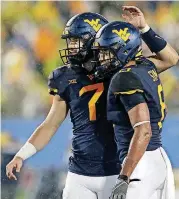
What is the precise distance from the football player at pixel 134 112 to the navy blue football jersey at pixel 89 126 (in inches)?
5.0

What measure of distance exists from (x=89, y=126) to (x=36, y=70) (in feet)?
5.99

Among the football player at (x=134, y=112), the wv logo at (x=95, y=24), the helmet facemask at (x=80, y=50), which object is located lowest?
the football player at (x=134, y=112)

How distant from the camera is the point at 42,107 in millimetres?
4699

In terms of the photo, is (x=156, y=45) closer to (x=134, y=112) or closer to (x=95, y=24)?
(x=95, y=24)

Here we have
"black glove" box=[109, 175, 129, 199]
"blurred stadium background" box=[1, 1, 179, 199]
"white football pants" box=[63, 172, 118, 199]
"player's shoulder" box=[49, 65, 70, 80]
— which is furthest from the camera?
"blurred stadium background" box=[1, 1, 179, 199]

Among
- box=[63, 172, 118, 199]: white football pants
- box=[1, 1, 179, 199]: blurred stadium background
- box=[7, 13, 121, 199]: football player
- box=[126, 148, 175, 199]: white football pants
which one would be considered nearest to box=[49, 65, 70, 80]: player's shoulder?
box=[7, 13, 121, 199]: football player

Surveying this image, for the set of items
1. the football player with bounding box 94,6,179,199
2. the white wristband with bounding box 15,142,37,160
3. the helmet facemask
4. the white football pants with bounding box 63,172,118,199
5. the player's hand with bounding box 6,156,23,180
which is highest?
the helmet facemask

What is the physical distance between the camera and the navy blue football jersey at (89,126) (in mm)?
2955

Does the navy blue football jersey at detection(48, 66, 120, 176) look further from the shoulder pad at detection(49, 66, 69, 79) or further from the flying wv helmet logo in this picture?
the flying wv helmet logo

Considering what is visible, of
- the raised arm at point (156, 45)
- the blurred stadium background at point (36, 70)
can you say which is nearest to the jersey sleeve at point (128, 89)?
the raised arm at point (156, 45)

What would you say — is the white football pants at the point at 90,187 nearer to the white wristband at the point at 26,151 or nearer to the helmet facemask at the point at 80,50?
the white wristband at the point at 26,151

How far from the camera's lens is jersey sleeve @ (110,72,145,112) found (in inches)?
102

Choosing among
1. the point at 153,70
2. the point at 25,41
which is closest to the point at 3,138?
the point at 25,41

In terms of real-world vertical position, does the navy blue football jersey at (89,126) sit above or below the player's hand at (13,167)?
above
